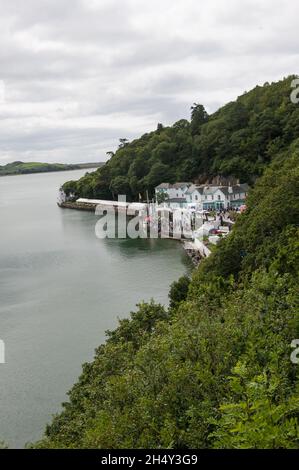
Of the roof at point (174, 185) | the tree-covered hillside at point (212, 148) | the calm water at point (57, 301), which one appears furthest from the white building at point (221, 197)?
the calm water at point (57, 301)

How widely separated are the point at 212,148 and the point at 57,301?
1180 inches

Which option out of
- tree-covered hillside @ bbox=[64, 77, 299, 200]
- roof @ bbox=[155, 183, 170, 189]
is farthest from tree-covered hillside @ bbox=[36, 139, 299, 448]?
roof @ bbox=[155, 183, 170, 189]

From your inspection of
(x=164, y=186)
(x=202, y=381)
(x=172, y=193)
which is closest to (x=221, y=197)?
(x=172, y=193)

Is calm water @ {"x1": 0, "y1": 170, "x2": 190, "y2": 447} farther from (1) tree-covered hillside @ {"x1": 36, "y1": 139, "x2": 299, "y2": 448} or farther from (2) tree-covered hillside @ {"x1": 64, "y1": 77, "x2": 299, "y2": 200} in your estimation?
(2) tree-covered hillside @ {"x1": 64, "y1": 77, "x2": 299, "y2": 200}

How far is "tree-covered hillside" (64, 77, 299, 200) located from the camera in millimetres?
43031

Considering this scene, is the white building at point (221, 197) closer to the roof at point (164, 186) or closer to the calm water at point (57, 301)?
the roof at point (164, 186)

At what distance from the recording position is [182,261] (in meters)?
26.9

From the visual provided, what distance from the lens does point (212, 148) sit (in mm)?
47500

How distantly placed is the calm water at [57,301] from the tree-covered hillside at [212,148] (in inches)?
525

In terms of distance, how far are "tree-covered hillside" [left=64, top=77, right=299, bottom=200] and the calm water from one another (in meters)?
13.3

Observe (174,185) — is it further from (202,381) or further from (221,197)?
(202,381)

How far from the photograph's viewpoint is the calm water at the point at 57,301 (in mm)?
12918
